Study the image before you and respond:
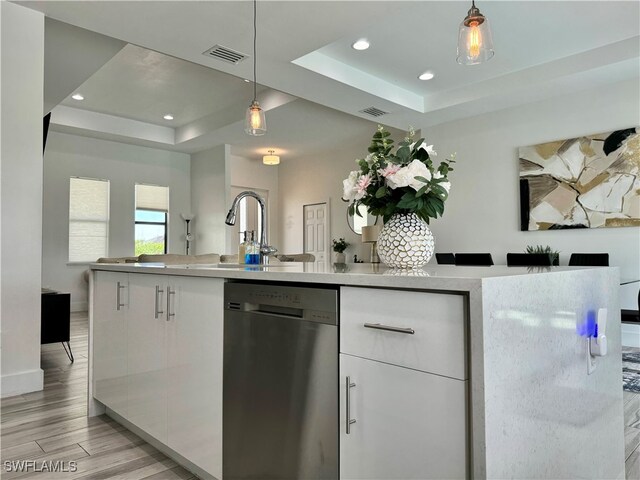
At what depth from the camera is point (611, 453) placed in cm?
144

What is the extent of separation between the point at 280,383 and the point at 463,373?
61 centimetres

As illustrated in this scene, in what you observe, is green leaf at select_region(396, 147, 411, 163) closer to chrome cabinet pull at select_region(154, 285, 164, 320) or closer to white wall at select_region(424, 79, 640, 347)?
chrome cabinet pull at select_region(154, 285, 164, 320)

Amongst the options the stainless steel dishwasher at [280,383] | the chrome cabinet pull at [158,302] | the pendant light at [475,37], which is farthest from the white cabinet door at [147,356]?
the pendant light at [475,37]

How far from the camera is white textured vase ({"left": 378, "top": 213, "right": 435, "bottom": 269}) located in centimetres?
130

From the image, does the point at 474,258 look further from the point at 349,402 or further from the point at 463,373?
the point at 463,373

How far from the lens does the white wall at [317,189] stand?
779 centimetres

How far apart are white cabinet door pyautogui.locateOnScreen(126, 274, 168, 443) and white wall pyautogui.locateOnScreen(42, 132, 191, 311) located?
5858 millimetres

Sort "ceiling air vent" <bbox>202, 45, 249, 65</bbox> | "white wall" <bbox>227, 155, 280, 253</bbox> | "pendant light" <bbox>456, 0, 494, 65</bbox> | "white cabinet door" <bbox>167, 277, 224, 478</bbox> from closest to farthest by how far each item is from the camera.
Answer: "white cabinet door" <bbox>167, 277, 224, 478</bbox> → "pendant light" <bbox>456, 0, 494, 65</bbox> → "ceiling air vent" <bbox>202, 45, 249, 65</bbox> → "white wall" <bbox>227, 155, 280, 253</bbox>

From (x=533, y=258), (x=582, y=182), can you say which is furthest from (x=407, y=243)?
(x=582, y=182)

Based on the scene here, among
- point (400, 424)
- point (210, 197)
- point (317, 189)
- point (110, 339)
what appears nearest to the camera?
point (400, 424)

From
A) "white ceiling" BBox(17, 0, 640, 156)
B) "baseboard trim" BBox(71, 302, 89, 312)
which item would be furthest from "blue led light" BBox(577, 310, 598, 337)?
"baseboard trim" BBox(71, 302, 89, 312)

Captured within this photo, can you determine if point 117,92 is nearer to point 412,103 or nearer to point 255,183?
point 255,183

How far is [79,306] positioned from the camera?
701cm

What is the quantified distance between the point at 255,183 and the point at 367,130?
10.5ft
